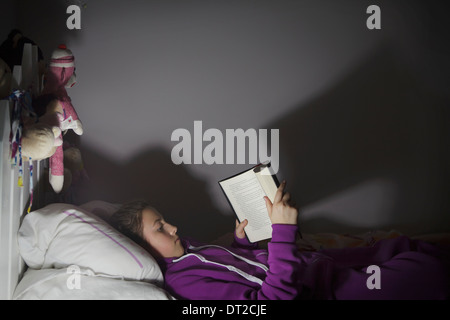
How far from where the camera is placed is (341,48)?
199 centimetres

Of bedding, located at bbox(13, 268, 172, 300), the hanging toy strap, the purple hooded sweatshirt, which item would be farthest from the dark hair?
the hanging toy strap

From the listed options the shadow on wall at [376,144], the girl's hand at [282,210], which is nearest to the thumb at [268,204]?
the girl's hand at [282,210]

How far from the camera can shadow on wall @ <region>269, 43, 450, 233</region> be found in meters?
2.00

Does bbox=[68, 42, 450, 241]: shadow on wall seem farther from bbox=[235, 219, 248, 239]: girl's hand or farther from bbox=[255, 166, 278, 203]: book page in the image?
bbox=[255, 166, 278, 203]: book page

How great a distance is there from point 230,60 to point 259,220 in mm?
813

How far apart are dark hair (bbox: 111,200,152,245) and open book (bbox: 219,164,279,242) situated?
0.28 meters

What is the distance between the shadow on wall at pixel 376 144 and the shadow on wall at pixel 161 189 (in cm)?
42

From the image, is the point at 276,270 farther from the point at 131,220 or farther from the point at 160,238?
the point at 131,220

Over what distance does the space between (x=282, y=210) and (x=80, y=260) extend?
561 mm

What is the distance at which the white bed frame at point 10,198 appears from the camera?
95cm

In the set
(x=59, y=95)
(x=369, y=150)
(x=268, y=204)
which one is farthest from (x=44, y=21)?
(x=369, y=150)

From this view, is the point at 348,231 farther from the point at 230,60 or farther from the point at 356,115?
the point at 230,60
